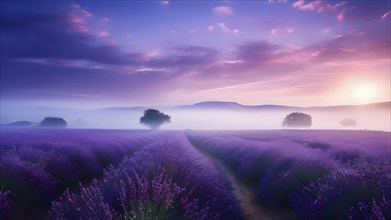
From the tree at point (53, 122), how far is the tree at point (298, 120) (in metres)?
57.0

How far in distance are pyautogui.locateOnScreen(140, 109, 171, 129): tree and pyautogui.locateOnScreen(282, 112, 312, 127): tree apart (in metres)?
32.4

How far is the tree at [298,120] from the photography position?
82.3m

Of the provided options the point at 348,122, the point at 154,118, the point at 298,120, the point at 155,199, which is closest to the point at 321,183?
the point at 155,199

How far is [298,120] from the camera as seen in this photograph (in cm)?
8262

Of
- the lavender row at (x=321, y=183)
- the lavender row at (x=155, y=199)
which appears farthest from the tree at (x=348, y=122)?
the lavender row at (x=155, y=199)

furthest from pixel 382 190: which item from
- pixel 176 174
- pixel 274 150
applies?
pixel 274 150

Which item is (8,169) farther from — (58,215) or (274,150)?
(274,150)

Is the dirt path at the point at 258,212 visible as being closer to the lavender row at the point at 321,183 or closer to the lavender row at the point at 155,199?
the lavender row at the point at 321,183

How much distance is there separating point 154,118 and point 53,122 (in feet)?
115

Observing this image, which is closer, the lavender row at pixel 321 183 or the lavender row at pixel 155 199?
the lavender row at pixel 155 199

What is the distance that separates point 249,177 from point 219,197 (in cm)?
606

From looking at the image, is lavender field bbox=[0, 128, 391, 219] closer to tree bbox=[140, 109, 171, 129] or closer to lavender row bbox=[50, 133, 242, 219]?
lavender row bbox=[50, 133, 242, 219]

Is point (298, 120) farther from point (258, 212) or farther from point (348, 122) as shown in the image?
point (258, 212)

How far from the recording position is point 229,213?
177 inches
